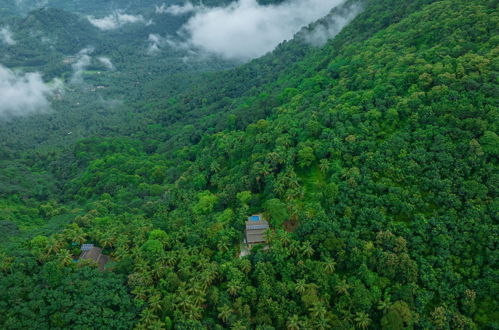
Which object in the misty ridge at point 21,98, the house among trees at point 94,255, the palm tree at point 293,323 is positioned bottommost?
the palm tree at point 293,323

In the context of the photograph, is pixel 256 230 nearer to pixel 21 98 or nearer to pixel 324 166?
pixel 324 166

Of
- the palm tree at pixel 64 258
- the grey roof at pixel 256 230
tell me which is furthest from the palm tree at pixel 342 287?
the palm tree at pixel 64 258

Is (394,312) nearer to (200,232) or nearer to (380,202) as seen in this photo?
(380,202)

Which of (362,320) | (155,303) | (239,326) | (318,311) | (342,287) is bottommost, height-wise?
(362,320)

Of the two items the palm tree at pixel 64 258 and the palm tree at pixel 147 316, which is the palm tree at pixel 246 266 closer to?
the palm tree at pixel 147 316

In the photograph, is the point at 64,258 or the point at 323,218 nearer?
the point at 64,258

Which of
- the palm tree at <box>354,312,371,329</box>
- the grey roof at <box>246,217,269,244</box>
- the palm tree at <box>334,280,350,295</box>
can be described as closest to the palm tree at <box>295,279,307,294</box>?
the palm tree at <box>334,280,350,295</box>

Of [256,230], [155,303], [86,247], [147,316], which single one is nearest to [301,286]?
[256,230]
